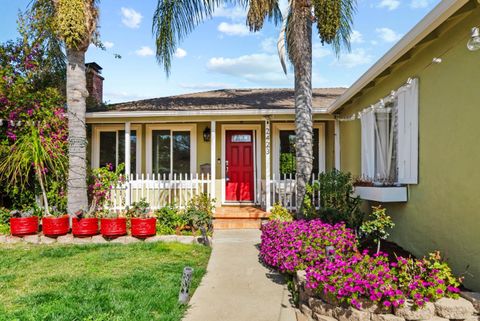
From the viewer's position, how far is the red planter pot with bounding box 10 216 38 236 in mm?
6973

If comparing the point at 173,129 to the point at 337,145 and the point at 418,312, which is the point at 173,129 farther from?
the point at 418,312

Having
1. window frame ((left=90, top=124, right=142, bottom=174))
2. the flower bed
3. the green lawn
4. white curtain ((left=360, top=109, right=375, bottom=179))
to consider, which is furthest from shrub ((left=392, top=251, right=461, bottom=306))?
window frame ((left=90, top=124, right=142, bottom=174))

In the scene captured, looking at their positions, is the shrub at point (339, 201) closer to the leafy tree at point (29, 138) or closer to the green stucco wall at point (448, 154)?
the green stucco wall at point (448, 154)

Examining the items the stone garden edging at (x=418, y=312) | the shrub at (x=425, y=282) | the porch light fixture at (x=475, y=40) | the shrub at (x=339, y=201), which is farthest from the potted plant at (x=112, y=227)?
the porch light fixture at (x=475, y=40)

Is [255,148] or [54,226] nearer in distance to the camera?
[54,226]

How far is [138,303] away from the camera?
3807mm

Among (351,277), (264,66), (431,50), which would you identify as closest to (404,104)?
(431,50)

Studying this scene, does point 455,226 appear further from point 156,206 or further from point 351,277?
point 156,206

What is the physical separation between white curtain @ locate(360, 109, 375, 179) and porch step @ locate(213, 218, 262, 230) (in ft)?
8.66

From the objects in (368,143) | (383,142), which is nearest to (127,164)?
(368,143)

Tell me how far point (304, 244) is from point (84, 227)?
456cm

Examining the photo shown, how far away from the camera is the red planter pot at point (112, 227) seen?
688cm

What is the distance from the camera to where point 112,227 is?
6879 mm

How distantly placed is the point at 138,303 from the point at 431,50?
15.7ft
